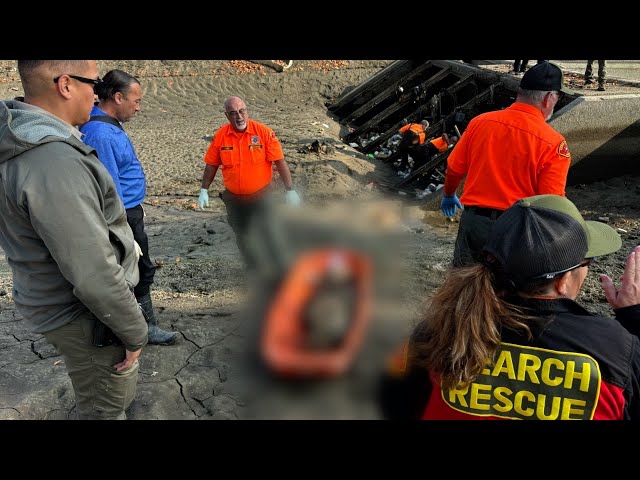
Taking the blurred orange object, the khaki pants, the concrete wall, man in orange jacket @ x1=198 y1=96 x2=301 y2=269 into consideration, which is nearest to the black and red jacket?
the khaki pants

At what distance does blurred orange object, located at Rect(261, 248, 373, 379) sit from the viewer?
9.99 feet

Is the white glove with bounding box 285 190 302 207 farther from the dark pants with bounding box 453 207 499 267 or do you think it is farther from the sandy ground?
the dark pants with bounding box 453 207 499 267

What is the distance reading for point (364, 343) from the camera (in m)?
3.22

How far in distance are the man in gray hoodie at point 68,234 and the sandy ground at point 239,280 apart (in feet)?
3.06

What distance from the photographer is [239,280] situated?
15.5 ft

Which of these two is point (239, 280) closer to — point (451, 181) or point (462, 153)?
point (451, 181)

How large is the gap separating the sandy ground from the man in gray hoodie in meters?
0.93

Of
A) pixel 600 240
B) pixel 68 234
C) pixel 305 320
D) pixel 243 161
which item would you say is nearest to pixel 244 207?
pixel 243 161

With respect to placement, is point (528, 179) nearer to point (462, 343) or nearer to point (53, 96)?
point (462, 343)

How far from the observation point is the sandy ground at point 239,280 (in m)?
2.91

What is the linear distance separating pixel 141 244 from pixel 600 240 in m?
2.53

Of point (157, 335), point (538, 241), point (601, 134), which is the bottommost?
point (157, 335)

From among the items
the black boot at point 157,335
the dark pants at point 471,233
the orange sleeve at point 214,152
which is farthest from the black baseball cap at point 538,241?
the orange sleeve at point 214,152

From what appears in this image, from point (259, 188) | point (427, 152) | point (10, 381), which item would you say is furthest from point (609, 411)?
point (427, 152)
